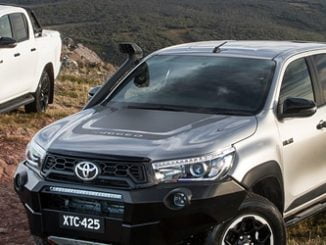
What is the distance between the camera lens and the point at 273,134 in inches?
207

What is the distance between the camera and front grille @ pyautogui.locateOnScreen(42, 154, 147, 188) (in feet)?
14.9

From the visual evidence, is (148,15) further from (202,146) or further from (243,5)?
(202,146)

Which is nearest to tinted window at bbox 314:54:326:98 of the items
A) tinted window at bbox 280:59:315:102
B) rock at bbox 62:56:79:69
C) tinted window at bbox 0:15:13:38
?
tinted window at bbox 280:59:315:102

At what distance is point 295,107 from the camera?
5402 millimetres

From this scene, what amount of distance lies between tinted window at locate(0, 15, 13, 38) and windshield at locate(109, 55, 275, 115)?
4.47m

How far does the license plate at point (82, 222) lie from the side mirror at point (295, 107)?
64.4 inches

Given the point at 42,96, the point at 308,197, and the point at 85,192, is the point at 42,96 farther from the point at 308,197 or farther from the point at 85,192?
the point at 85,192

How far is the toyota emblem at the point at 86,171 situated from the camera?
465 centimetres

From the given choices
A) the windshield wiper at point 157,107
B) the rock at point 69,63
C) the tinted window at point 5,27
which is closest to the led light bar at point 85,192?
the windshield wiper at point 157,107

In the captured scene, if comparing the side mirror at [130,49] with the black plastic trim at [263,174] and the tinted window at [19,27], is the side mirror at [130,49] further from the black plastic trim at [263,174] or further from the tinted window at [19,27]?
the tinted window at [19,27]

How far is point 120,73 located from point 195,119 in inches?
58.1

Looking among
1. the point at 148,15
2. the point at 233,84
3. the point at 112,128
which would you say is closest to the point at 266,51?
the point at 233,84

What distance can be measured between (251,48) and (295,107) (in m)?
1.03

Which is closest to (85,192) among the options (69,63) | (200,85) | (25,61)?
(200,85)
